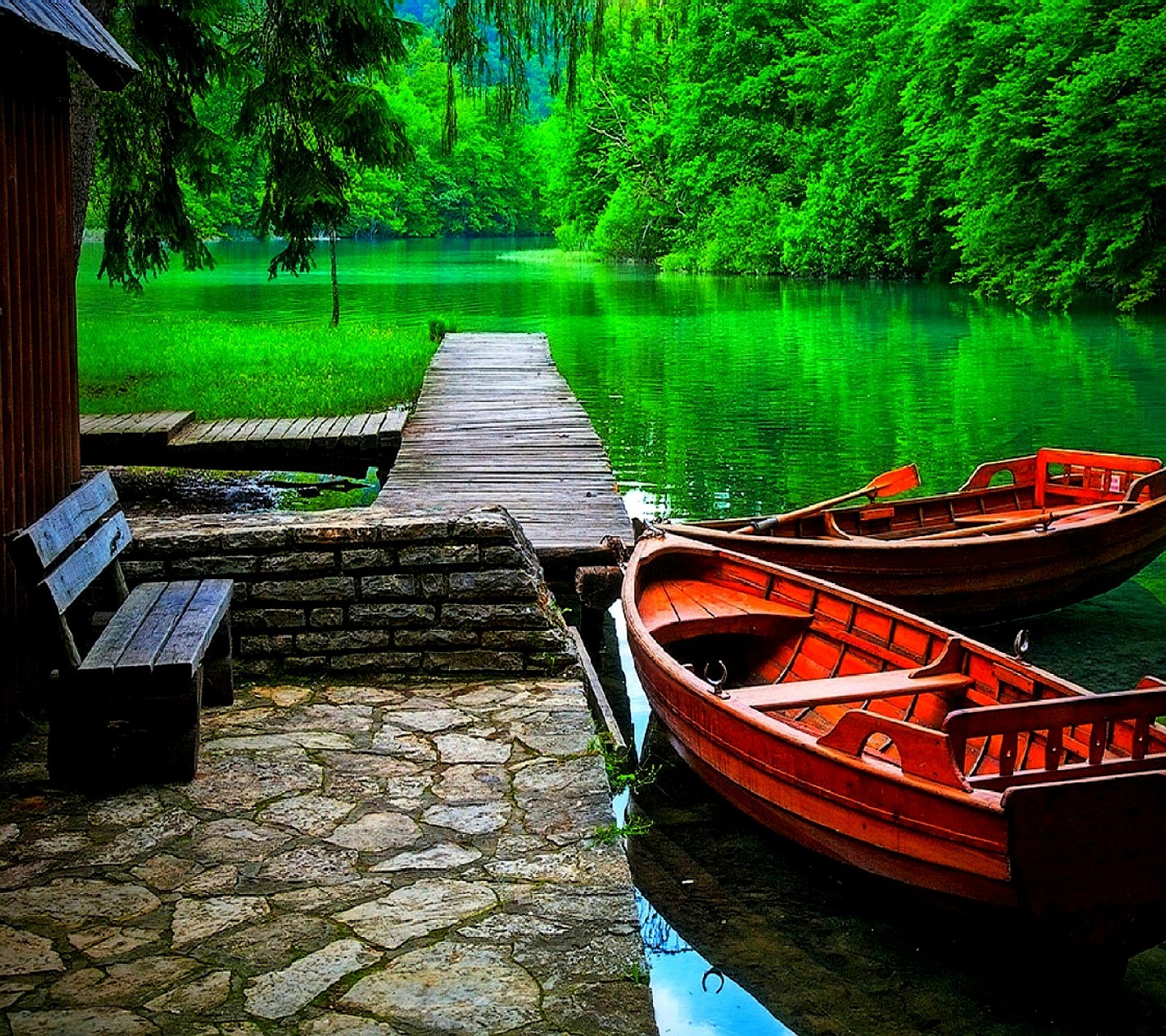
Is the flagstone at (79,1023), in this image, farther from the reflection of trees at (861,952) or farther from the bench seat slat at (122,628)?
the reflection of trees at (861,952)

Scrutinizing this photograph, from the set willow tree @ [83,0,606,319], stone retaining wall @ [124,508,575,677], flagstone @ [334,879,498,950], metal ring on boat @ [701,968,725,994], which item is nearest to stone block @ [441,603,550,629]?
stone retaining wall @ [124,508,575,677]

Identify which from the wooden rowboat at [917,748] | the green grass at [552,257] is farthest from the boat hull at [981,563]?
the green grass at [552,257]

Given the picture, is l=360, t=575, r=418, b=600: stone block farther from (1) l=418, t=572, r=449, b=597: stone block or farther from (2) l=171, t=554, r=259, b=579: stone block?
(2) l=171, t=554, r=259, b=579: stone block

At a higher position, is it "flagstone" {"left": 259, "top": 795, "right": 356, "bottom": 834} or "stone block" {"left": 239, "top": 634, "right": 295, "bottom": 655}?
"stone block" {"left": 239, "top": 634, "right": 295, "bottom": 655}

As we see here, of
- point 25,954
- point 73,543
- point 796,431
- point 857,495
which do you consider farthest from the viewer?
point 796,431

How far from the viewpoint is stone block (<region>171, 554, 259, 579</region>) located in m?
5.18

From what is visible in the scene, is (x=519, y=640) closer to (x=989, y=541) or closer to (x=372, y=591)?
(x=372, y=591)

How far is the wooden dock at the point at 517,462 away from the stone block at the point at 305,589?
774 millimetres

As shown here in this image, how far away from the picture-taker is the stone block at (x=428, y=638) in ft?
17.4

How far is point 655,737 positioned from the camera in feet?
23.7

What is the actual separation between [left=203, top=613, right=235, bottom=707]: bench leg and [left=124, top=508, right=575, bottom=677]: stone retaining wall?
1.27 feet

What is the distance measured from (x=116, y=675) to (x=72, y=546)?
1136 millimetres

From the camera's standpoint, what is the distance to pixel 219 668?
4.82 meters

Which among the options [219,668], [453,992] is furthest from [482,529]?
[453,992]
